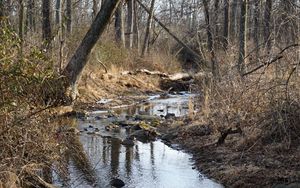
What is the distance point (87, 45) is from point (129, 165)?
7.06m

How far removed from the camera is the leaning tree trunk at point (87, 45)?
15781 millimetres

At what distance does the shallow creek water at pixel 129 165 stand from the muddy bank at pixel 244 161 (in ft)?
1.00

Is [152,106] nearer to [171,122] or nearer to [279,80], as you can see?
[171,122]

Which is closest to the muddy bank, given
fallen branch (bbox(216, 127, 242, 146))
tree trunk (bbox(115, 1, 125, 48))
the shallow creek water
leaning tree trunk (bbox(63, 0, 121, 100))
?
fallen branch (bbox(216, 127, 242, 146))

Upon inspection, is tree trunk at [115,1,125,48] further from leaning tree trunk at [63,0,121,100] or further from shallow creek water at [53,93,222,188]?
Result: shallow creek water at [53,93,222,188]

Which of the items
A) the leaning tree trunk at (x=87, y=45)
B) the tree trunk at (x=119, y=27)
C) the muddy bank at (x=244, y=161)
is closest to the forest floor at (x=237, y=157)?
the muddy bank at (x=244, y=161)

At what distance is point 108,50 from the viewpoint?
A: 23.5 metres

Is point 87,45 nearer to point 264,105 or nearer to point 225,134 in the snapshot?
point 225,134

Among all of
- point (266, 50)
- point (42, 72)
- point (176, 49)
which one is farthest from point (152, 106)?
point (176, 49)

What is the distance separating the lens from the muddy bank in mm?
8164

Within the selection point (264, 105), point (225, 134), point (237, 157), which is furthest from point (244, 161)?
point (225, 134)

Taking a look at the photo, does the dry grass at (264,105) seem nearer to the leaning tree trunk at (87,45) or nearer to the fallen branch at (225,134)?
the fallen branch at (225,134)

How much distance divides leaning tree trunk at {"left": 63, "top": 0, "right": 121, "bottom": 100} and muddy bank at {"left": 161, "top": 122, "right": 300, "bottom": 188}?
529 cm

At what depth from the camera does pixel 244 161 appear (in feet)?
30.8
